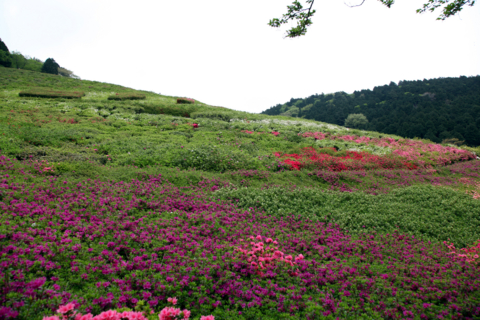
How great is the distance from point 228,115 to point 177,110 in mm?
4878

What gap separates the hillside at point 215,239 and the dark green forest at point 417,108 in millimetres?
41159

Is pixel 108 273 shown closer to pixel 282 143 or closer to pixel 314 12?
pixel 314 12

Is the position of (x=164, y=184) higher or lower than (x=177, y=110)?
lower

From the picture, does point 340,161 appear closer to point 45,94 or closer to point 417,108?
point 45,94

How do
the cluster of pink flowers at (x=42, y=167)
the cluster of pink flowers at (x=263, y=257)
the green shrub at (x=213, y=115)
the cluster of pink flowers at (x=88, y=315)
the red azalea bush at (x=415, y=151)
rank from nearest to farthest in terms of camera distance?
the cluster of pink flowers at (x=88, y=315)
the cluster of pink flowers at (x=263, y=257)
the cluster of pink flowers at (x=42, y=167)
the red azalea bush at (x=415, y=151)
the green shrub at (x=213, y=115)

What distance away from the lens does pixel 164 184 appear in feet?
22.9

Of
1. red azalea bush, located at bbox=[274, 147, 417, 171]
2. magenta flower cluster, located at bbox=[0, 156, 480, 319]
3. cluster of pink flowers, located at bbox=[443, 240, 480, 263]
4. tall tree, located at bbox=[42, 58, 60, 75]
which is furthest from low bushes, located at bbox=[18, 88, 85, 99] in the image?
tall tree, located at bbox=[42, 58, 60, 75]

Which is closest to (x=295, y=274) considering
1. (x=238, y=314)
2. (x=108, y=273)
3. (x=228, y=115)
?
(x=238, y=314)

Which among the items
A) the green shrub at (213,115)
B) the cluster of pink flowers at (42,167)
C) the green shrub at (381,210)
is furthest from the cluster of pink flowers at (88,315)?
the green shrub at (213,115)

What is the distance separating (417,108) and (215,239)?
204 ft

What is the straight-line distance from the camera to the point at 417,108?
169ft

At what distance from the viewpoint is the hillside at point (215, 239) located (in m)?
3.06

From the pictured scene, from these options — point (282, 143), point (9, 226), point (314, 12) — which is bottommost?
point (9, 226)

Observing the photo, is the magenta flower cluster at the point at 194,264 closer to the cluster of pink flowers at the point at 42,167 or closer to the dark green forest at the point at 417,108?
the cluster of pink flowers at the point at 42,167
